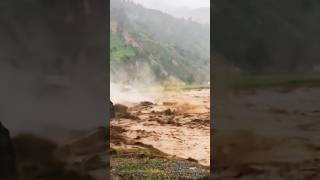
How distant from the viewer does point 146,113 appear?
546cm

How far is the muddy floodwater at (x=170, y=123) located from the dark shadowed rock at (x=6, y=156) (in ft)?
7.33

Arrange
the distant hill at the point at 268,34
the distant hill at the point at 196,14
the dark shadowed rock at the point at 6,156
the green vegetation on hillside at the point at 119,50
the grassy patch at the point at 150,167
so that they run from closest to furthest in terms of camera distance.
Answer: the dark shadowed rock at the point at 6,156, the distant hill at the point at 268,34, the grassy patch at the point at 150,167, the green vegetation on hillside at the point at 119,50, the distant hill at the point at 196,14

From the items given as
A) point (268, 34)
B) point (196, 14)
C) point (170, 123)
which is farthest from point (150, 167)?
point (268, 34)

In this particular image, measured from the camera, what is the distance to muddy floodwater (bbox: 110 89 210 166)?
5445 millimetres

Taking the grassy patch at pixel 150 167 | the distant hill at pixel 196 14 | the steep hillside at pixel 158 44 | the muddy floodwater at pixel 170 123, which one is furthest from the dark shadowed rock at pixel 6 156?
the distant hill at pixel 196 14

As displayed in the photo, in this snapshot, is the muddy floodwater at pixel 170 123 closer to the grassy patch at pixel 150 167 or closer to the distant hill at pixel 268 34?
the grassy patch at pixel 150 167

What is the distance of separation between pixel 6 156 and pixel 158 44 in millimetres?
2854

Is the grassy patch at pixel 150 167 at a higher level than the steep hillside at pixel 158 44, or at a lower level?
lower

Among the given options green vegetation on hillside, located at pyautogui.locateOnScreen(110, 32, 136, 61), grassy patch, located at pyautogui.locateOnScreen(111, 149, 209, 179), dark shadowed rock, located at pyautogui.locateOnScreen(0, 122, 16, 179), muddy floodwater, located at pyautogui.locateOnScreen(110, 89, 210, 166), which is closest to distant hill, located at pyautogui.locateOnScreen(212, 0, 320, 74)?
dark shadowed rock, located at pyautogui.locateOnScreen(0, 122, 16, 179)

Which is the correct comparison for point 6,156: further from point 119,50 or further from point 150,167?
point 119,50

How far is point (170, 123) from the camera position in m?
5.52

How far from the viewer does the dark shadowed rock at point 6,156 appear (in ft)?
10.6

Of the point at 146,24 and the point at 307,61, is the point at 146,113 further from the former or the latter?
the point at 307,61

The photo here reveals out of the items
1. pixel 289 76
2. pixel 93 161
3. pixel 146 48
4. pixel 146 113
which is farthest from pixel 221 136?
pixel 146 48
